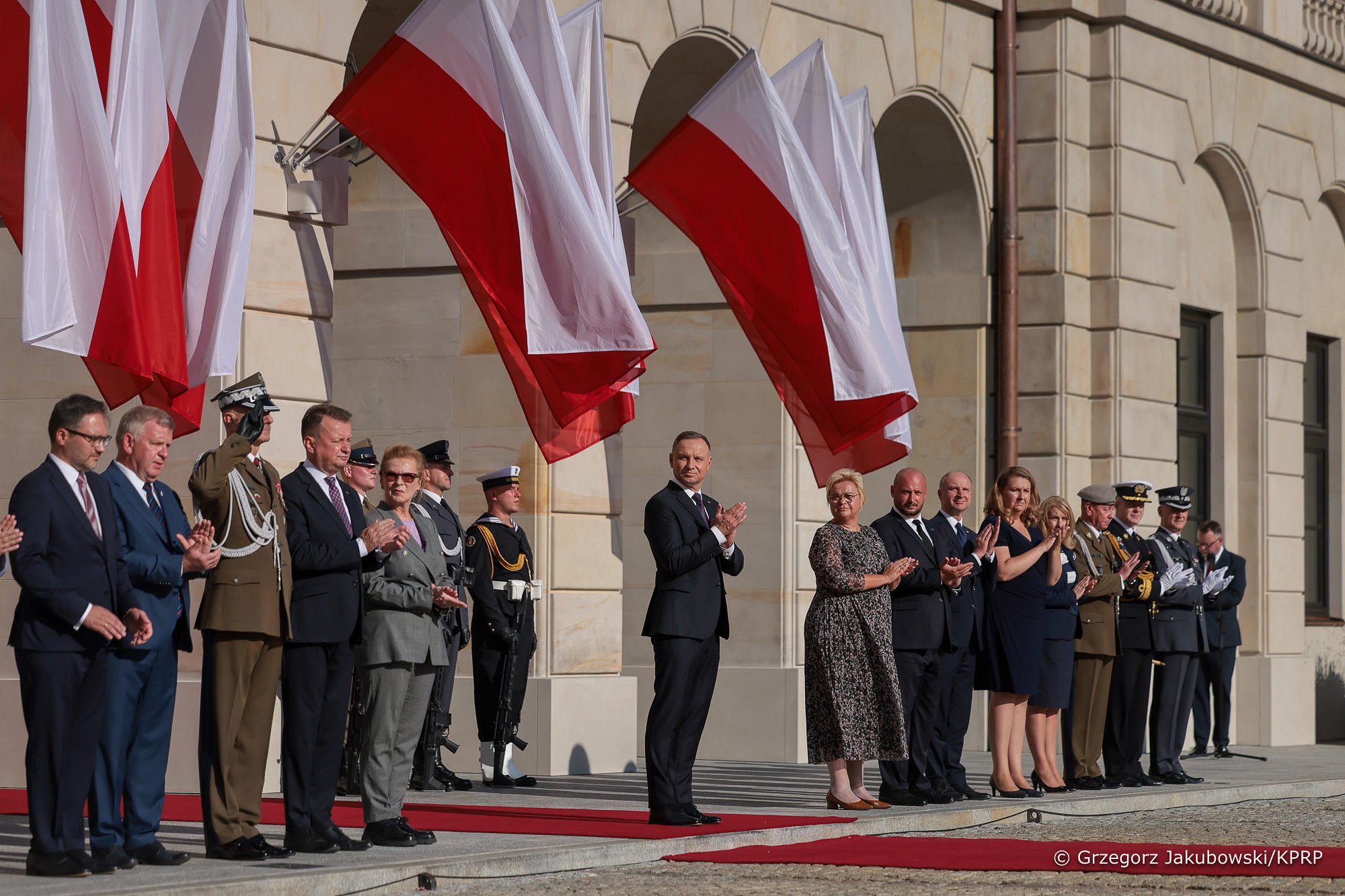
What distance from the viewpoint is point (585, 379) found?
34.6 feet

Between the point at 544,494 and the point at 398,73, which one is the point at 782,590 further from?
the point at 398,73

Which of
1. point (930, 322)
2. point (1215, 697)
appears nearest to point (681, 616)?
point (930, 322)

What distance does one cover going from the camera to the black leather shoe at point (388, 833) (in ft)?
29.9

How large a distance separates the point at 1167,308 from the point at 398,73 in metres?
9.69

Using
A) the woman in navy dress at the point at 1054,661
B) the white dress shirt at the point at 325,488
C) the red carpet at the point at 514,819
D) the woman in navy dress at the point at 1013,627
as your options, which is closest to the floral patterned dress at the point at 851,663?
the red carpet at the point at 514,819

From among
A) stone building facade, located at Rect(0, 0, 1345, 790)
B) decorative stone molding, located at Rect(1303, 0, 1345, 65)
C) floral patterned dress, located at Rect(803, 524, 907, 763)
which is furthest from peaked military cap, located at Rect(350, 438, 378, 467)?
decorative stone molding, located at Rect(1303, 0, 1345, 65)

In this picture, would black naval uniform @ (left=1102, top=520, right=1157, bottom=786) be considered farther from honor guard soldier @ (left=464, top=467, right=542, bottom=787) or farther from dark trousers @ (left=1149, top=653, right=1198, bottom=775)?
honor guard soldier @ (left=464, top=467, right=542, bottom=787)

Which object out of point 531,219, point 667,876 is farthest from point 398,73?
point 667,876

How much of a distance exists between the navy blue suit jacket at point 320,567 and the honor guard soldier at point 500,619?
12.3 ft

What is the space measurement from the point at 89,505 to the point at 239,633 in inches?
31.9

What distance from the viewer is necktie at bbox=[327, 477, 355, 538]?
898cm

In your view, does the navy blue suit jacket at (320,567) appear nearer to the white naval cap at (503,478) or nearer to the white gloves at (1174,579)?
the white naval cap at (503,478)

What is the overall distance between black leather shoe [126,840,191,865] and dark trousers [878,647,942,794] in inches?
166

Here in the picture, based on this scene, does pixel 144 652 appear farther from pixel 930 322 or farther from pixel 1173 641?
pixel 930 322
